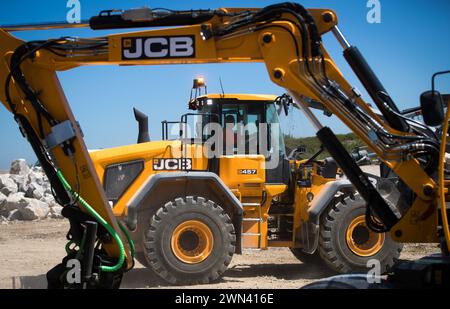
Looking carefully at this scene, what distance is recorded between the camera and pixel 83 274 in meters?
6.25

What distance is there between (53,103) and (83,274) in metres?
1.72

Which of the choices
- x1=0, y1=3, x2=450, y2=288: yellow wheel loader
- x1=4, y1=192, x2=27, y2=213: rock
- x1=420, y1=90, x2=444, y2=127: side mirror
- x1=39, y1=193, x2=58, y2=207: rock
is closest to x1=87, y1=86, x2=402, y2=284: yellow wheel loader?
x1=0, y1=3, x2=450, y2=288: yellow wheel loader

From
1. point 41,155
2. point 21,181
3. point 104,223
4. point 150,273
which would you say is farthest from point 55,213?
point 104,223

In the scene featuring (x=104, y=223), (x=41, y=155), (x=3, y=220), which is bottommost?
(x=3, y=220)

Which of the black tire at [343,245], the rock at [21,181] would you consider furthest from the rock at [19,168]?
the black tire at [343,245]

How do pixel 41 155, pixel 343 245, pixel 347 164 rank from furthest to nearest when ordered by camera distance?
pixel 343 245, pixel 41 155, pixel 347 164

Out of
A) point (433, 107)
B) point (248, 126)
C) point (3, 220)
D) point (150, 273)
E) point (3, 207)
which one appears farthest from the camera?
point (3, 207)

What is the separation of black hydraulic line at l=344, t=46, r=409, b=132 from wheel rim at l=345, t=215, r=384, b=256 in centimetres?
400

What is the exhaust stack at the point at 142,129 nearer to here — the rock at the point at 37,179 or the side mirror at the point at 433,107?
the side mirror at the point at 433,107

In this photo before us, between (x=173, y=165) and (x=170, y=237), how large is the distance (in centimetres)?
126

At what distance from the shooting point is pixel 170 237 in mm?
9359

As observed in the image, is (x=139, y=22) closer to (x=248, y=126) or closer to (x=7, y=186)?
(x=248, y=126)

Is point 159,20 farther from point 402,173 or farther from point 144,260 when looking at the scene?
point 144,260
